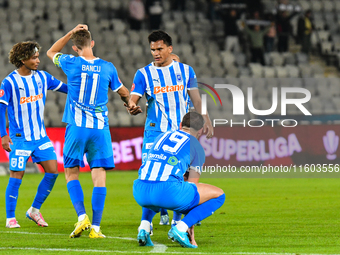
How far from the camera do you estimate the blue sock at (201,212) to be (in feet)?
17.1

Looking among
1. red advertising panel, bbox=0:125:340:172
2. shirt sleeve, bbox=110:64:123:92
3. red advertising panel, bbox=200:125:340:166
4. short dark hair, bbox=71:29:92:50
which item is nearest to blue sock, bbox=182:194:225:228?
shirt sleeve, bbox=110:64:123:92

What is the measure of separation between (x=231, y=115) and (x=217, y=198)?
1201 cm

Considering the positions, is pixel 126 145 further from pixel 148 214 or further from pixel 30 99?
pixel 148 214

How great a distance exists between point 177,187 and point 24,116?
260cm

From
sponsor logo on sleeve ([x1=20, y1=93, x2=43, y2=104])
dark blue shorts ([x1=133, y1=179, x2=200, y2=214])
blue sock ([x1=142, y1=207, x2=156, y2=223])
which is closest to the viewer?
dark blue shorts ([x1=133, y1=179, x2=200, y2=214])

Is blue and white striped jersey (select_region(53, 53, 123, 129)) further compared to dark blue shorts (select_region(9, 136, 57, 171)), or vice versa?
dark blue shorts (select_region(9, 136, 57, 171))

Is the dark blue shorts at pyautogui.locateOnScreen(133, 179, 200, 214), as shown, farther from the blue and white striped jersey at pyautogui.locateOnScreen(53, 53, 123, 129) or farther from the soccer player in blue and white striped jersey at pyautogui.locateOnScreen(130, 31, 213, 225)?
the soccer player in blue and white striped jersey at pyautogui.locateOnScreen(130, 31, 213, 225)

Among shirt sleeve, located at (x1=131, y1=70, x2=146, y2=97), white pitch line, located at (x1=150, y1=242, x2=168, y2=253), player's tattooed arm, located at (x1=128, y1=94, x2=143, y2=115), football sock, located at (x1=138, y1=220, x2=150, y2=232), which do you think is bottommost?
white pitch line, located at (x1=150, y1=242, x2=168, y2=253)

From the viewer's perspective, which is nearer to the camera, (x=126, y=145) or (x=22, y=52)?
(x=22, y=52)

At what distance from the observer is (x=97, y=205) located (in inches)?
235

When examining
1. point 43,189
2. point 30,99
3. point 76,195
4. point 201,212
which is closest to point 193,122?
point 201,212

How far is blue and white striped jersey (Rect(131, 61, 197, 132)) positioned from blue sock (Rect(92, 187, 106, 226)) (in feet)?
3.36

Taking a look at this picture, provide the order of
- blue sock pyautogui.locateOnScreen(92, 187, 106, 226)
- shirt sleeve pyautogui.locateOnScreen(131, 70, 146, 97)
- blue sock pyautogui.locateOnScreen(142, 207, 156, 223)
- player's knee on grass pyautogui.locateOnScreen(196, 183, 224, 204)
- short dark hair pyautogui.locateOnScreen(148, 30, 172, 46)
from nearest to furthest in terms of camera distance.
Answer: player's knee on grass pyautogui.locateOnScreen(196, 183, 224, 204)
blue sock pyautogui.locateOnScreen(142, 207, 156, 223)
blue sock pyautogui.locateOnScreen(92, 187, 106, 226)
short dark hair pyautogui.locateOnScreen(148, 30, 172, 46)
shirt sleeve pyautogui.locateOnScreen(131, 70, 146, 97)

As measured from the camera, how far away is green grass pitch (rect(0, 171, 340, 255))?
17.1 feet
